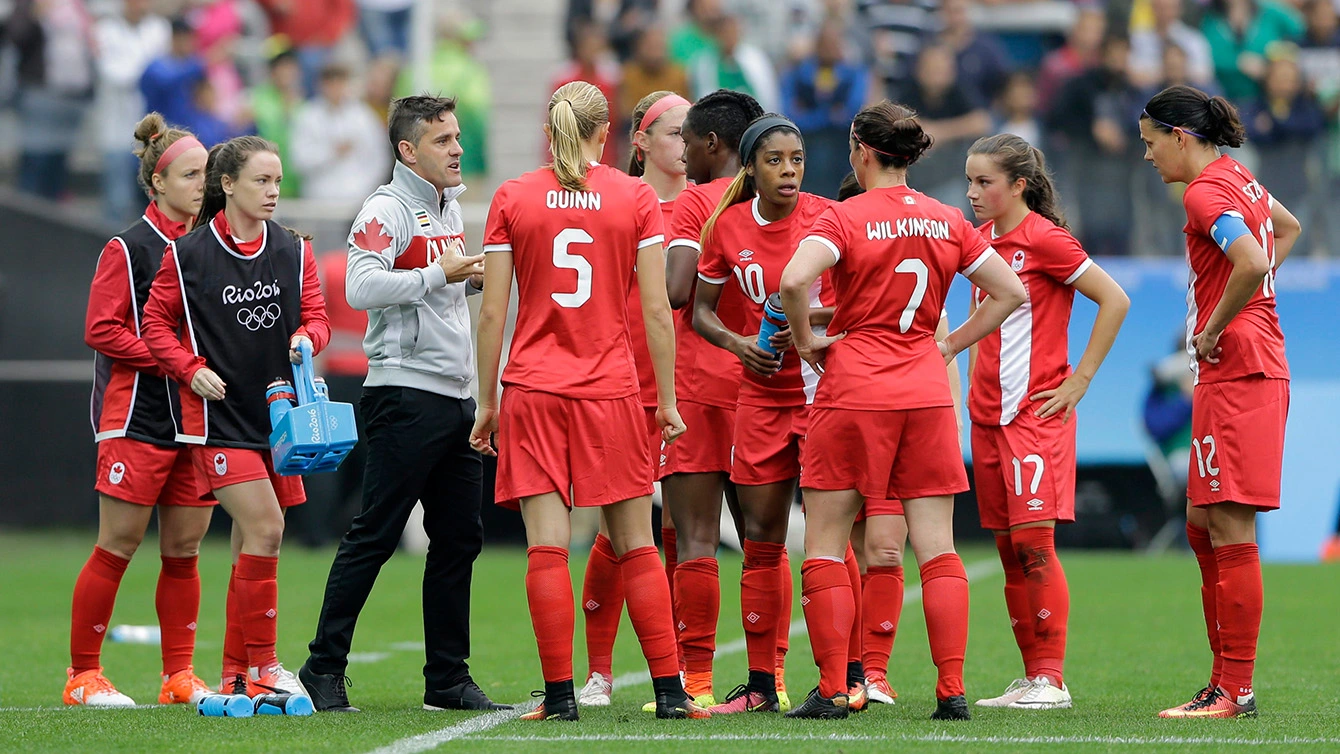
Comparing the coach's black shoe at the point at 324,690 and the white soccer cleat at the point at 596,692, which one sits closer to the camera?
the coach's black shoe at the point at 324,690

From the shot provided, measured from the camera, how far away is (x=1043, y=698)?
679cm

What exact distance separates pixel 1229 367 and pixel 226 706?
159 inches

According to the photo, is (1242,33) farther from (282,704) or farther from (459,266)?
(282,704)

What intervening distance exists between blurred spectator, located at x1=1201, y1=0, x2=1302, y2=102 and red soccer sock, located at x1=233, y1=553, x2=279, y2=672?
12383mm

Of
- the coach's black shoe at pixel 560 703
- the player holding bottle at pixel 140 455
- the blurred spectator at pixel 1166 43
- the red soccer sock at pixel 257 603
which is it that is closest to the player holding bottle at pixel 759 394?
the coach's black shoe at pixel 560 703

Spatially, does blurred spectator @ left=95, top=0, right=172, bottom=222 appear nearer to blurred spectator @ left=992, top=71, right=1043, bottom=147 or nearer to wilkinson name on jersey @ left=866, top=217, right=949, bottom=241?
blurred spectator @ left=992, top=71, right=1043, bottom=147

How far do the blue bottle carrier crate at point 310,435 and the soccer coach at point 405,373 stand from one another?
18cm

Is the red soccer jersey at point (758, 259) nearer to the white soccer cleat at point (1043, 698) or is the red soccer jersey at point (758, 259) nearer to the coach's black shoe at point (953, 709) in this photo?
the coach's black shoe at point (953, 709)

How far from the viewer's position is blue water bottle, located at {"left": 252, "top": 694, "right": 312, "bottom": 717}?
6547 millimetres

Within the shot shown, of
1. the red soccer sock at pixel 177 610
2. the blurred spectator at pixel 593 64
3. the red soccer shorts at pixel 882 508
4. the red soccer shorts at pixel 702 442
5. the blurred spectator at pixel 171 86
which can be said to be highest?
the blurred spectator at pixel 593 64

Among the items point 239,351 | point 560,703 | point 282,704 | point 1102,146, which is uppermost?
point 1102,146

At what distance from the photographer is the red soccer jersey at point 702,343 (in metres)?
6.70

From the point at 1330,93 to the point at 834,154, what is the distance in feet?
16.4

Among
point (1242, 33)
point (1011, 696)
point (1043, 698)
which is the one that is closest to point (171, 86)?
point (1242, 33)
